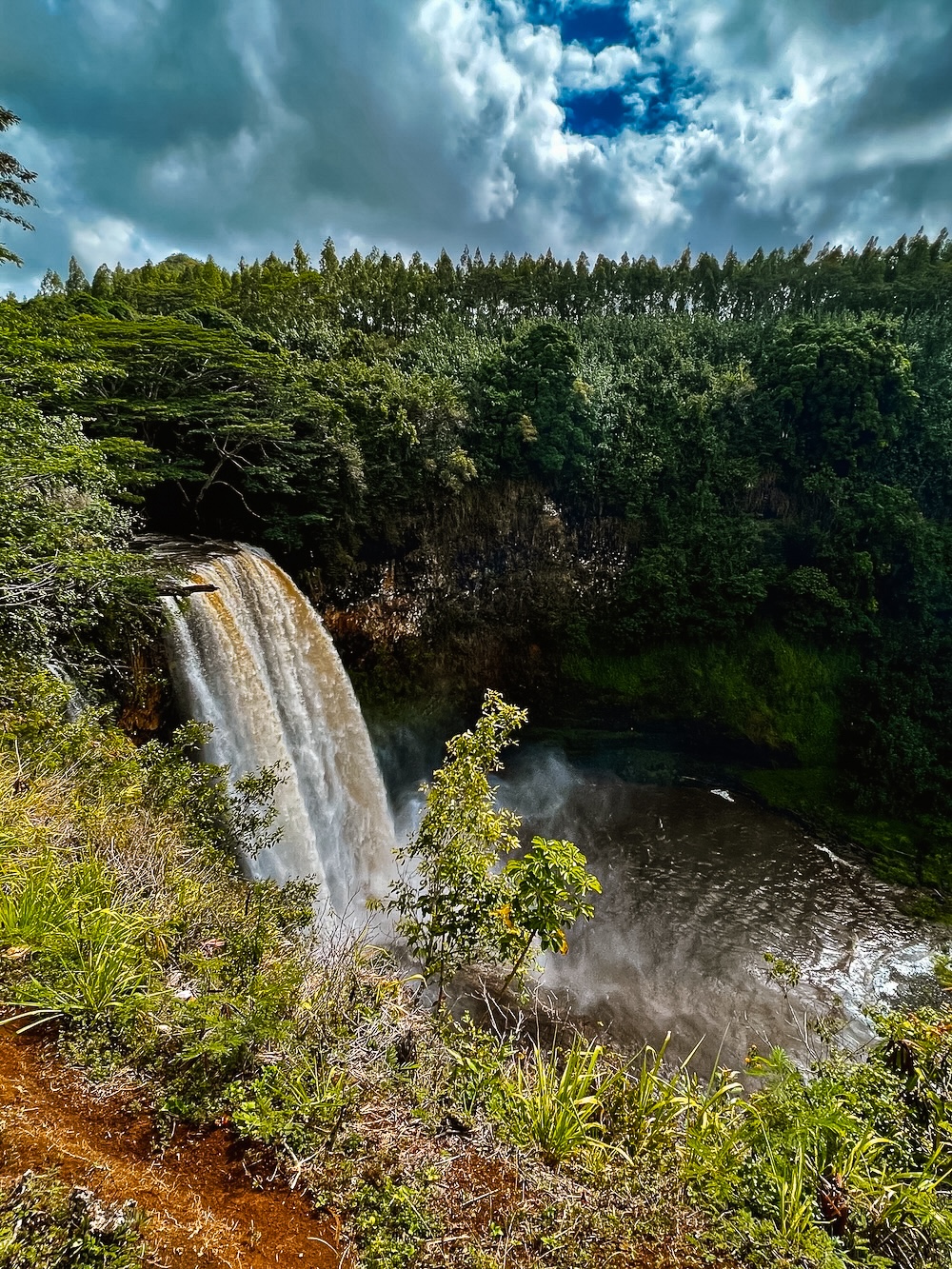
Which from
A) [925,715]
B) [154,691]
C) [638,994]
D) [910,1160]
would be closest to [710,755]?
[925,715]

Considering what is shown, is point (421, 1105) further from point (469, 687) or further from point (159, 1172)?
point (469, 687)

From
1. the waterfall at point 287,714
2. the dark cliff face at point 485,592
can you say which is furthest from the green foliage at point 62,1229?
the dark cliff face at point 485,592

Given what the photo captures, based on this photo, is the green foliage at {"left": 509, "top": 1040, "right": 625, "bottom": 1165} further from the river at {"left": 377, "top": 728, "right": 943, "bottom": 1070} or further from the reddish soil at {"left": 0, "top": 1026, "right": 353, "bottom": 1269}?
the river at {"left": 377, "top": 728, "right": 943, "bottom": 1070}

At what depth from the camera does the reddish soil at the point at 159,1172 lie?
6.48 ft

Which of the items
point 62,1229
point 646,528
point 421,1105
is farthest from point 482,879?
point 646,528

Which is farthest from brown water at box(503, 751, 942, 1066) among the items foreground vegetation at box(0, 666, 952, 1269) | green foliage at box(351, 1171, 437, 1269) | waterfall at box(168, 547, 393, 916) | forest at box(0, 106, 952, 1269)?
green foliage at box(351, 1171, 437, 1269)

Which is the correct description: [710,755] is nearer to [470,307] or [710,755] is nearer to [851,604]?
[851,604]

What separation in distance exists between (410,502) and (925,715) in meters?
16.7

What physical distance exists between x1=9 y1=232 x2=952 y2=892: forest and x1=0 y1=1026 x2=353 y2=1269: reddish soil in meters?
11.9

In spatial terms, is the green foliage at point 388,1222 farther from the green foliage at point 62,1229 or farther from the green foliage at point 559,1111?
the green foliage at point 62,1229

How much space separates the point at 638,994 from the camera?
9.28 meters

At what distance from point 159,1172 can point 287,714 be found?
8.02 m

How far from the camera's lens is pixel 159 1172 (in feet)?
7.18

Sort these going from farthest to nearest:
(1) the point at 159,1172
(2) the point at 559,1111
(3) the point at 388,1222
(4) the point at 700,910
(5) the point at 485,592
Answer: (5) the point at 485,592
(4) the point at 700,910
(2) the point at 559,1111
(3) the point at 388,1222
(1) the point at 159,1172
